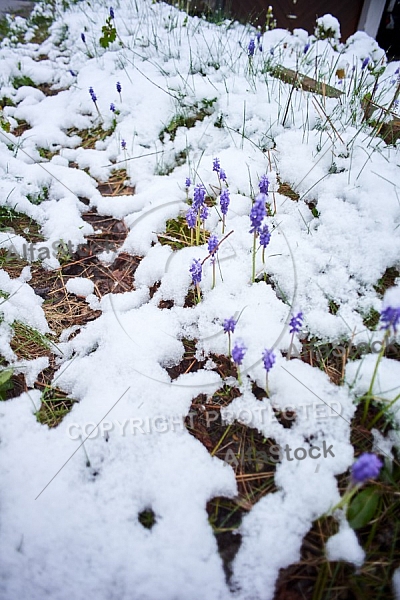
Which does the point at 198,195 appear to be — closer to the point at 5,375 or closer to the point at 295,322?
the point at 295,322

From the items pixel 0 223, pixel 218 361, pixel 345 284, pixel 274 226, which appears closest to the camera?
pixel 218 361

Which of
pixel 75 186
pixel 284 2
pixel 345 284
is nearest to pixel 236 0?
pixel 284 2

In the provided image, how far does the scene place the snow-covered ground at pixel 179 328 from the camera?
3.80 ft

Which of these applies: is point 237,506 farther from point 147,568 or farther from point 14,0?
point 14,0

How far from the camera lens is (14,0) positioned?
736 centimetres

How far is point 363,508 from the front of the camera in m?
1.19

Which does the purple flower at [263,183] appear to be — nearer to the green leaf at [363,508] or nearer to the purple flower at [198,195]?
the purple flower at [198,195]

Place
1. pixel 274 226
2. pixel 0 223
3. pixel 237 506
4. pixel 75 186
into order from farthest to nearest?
pixel 75 186 < pixel 0 223 < pixel 274 226 < pixel 237 506

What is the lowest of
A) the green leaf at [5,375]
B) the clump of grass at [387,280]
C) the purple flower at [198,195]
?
the green leaf at [5,375]

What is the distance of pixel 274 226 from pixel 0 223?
5.49 feet

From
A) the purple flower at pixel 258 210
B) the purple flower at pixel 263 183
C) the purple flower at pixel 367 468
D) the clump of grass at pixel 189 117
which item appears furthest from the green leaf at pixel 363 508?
the clump of grass at pixel 189 117

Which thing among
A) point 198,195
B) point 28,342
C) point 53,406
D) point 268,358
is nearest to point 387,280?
point 268,358

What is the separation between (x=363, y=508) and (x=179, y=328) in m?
0.99

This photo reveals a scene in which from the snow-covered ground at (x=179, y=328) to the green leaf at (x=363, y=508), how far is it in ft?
0.18
